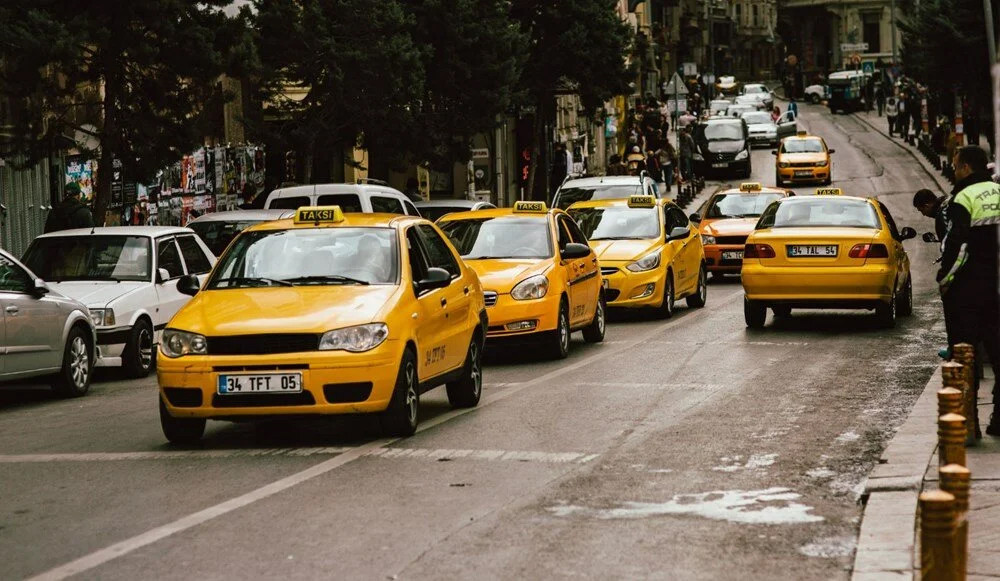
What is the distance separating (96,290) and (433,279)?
21.7 feet

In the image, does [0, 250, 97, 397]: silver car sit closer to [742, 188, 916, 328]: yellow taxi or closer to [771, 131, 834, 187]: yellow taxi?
[742, 188, 916, 328]: yellow taxi

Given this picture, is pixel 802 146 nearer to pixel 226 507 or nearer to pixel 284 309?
pixel 284 309

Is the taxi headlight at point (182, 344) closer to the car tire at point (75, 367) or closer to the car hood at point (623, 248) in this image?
the car tire at point (75, 367)

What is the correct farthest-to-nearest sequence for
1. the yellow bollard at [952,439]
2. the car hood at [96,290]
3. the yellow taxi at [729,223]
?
1. the yellow taxi at [729,223]
2. the car hood at [96,290]
3. the yellow bollard at [952,439]

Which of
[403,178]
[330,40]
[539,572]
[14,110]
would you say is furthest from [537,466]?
[403,178]

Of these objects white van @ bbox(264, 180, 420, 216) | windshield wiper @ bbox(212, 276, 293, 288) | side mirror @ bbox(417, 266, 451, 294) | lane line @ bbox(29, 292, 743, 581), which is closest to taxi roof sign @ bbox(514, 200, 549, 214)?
white van @ bbox(264, 180, 420, 216)

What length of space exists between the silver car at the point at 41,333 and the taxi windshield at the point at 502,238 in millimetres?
4200

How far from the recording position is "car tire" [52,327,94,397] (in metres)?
15.6

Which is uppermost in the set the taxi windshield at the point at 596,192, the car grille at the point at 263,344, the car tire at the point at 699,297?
the taxi windshield at the point at 596,192

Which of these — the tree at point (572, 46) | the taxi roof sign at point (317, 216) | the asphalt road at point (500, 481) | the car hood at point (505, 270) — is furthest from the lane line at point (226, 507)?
the tree at point (572, 46)

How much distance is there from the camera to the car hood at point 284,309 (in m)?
10.9

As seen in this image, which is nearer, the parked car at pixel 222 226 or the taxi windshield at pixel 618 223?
the parked car at pixel 222 226

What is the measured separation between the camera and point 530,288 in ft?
55.4

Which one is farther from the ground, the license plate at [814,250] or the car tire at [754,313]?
the license plate at [814,250]
